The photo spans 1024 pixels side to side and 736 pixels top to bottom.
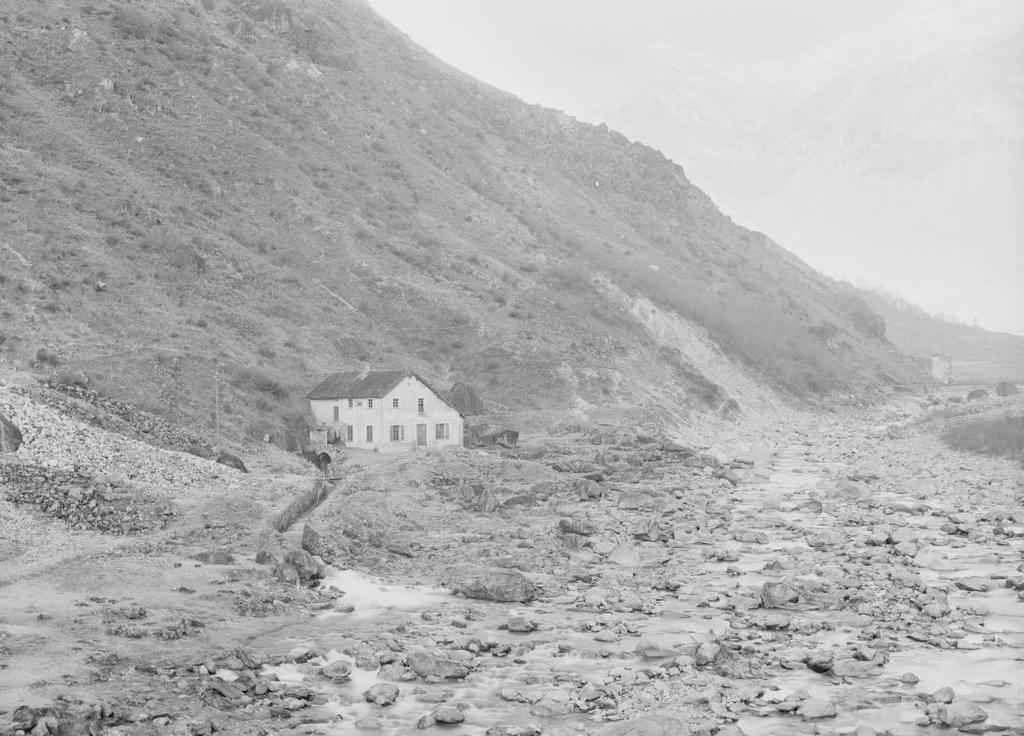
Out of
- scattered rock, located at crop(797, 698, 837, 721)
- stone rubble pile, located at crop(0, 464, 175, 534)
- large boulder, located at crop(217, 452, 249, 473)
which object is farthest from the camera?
large boulder, located at crop(217, 452, 249, 473)

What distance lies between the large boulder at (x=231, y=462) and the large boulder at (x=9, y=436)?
1035 cm

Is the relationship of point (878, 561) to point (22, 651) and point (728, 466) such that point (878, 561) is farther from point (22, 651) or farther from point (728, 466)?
point (728, 466)

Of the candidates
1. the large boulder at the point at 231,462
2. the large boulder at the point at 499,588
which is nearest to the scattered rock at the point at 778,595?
the large boulder at the point at 499,588

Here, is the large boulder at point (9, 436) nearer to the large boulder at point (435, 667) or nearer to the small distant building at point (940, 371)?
the large boulder at point (435, 667)

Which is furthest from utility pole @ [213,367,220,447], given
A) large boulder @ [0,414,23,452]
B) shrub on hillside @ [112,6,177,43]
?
shrub on hillside @ [112,6,177,43]

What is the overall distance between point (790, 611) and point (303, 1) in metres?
141

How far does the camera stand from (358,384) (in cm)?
6431

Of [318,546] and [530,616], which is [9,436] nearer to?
[318,546]

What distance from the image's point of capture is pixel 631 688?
882 inches

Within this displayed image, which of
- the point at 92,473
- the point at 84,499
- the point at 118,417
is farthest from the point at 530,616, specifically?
the point at 118,417

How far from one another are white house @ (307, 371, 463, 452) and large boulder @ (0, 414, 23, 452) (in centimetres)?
2543

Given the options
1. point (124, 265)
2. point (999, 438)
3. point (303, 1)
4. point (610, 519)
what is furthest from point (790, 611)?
point (303, 1)

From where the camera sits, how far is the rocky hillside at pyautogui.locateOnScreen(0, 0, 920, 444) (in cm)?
6950

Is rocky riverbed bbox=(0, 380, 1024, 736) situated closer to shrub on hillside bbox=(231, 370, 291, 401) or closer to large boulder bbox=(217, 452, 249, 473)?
large boulder bbox=(217, 452, 249, 473)
